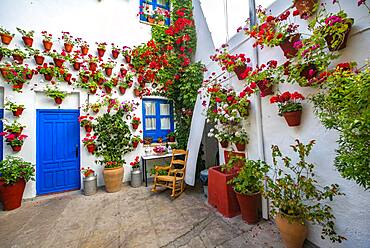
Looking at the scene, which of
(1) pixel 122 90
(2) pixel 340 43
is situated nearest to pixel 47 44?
(1) pixel 122 90

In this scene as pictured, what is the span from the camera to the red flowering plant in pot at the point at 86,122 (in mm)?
3770

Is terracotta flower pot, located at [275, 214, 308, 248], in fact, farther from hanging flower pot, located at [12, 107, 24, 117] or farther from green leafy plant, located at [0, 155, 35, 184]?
hanging flower pot, located at [12, 107, 24, 117]

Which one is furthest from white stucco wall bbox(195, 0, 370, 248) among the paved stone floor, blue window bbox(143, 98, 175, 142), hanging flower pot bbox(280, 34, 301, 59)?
blue window bbox(143, 98, 175, 142)

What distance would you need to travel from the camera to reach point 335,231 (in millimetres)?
1588

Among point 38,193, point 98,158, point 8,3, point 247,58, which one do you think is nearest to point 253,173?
point 247,58

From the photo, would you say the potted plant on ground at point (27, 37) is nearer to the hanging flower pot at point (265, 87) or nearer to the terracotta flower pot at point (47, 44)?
the terracotta flower pot at point (47, 44)

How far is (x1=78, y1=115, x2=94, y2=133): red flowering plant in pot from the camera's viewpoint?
12.4 ft

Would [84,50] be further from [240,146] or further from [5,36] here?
[240,146]

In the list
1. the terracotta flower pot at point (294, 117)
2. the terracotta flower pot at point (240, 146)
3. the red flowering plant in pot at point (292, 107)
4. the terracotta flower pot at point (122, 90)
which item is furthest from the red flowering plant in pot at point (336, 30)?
the terracotta flower pot at point (122, 90)

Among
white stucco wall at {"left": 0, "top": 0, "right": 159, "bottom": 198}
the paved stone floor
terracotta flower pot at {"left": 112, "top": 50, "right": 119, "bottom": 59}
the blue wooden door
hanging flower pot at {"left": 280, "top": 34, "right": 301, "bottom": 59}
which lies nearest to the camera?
hanging flower pot at {"left": 280, "top": 34, "right": 301, "bottom": 59}

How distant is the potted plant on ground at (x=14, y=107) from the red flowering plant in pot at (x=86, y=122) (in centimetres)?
105

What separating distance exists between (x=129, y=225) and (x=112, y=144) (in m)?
2.12

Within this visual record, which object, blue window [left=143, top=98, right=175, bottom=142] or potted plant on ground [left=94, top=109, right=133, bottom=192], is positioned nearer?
potted plant on ground [left=94, top=109, right=133, bottom=192]

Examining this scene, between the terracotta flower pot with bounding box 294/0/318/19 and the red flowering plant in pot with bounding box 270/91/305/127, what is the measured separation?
801mm
